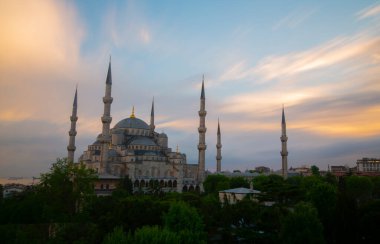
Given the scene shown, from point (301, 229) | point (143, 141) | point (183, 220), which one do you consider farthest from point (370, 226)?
point (143, 141)

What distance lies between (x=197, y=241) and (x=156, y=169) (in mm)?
46744

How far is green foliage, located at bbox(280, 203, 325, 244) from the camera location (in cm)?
1753

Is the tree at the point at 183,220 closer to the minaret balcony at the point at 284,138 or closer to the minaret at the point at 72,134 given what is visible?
the minaret at the point at 72,134

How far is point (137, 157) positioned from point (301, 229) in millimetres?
46605

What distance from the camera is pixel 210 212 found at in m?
26.2

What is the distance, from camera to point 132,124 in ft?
234

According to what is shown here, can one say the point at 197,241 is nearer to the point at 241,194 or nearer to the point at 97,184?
the point at 241,194

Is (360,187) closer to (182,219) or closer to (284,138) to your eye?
(284,138)

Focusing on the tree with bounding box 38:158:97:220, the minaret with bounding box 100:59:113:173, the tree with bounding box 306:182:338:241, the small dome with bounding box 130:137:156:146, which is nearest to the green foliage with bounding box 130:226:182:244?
the tree with bounding box 38:158:97:220

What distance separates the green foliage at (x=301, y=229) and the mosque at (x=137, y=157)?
35044 mm

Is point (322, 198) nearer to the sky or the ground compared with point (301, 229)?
nearer to the sky

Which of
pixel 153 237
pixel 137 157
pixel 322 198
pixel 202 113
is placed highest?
pixel 202 113

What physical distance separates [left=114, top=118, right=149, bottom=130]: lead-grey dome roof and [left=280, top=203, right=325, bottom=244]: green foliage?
55.5 metres

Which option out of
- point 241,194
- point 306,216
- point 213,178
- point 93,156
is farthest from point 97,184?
point 306,216
